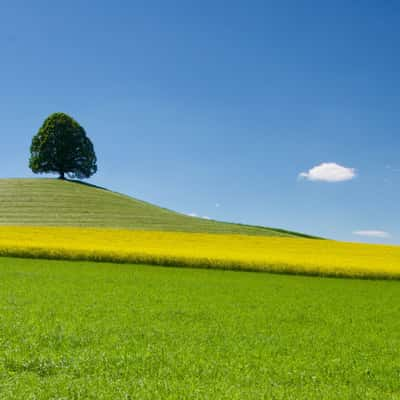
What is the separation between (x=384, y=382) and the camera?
18.8 ft

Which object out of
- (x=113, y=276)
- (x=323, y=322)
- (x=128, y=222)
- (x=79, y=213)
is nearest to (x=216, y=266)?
(x=113, y=276)

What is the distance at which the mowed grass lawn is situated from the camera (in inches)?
209

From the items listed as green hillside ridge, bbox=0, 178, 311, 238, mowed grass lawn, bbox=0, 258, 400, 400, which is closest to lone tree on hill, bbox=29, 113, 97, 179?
green hillside ridge, bbox=0, 178, 311, 238

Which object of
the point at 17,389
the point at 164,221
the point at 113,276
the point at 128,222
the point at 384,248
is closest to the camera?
the point at 17,389

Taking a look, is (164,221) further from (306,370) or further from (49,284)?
(306,370)

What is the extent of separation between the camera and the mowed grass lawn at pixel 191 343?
17.4 ft

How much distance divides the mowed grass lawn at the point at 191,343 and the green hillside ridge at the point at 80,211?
28947 millimetres

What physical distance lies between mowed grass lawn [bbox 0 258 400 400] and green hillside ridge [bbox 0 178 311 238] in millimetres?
28947

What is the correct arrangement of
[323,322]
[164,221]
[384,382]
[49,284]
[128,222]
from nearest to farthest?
[384,382], [323,322], [49,284], [128,222], [164,221]

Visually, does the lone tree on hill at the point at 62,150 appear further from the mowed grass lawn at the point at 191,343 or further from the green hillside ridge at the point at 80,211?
the mowed grass lawn at the point at 191,343

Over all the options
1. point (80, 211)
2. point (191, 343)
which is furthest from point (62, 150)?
point (191, 343)

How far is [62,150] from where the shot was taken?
68.0m

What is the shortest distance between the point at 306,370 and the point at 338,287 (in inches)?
416

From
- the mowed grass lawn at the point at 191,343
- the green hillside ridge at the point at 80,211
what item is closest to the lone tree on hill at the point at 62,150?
the green hillside ridge at the point at 80,211
